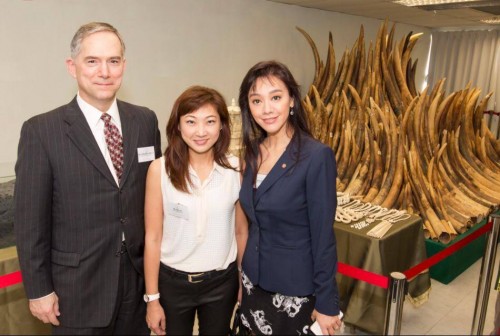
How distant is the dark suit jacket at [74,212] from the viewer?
1632mm

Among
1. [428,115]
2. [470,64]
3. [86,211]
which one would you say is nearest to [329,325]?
[86,211]

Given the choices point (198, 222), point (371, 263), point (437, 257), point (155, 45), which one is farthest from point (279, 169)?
point (155, 45)

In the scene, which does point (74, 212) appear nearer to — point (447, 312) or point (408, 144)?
point (447, 312)

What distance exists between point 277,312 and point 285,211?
47 cm

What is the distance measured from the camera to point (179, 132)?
182 cm

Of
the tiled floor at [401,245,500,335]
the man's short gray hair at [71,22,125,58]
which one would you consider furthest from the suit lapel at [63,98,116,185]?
the tiled floor at [401,245,500,335]

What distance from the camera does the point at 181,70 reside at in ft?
17.5

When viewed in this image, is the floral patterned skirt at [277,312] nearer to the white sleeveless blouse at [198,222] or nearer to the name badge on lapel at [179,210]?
the white sleeveless blouse at [198,222]

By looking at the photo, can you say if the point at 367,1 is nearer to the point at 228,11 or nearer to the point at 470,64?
the point at 228,11

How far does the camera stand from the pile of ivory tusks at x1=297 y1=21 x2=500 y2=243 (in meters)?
4.24

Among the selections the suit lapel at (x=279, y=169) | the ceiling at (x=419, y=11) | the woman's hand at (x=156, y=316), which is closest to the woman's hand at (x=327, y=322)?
the suit lapel at (x=279, y=169)

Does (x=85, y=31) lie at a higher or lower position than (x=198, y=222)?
higher

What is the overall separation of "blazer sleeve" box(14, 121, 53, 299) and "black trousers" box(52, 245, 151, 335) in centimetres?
30

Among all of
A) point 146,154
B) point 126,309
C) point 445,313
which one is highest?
point 146,154
